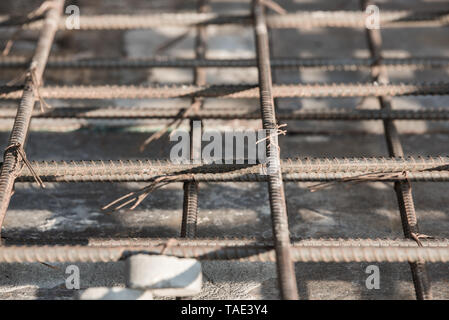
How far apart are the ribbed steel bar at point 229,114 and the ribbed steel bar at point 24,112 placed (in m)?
0.52

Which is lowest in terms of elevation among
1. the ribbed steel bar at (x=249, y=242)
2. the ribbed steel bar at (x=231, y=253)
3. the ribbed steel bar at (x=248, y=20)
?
the ribbed steel bar at (x=231, y=253)

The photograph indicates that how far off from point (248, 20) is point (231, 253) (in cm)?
280

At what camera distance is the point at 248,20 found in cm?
514

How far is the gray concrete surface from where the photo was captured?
13.2 ft

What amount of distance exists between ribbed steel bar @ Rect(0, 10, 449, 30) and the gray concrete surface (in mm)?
964

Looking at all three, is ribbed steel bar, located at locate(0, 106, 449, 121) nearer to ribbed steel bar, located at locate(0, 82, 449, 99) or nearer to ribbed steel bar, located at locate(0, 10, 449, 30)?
ribbed steel bar, located at locate(0, 82, 449, 99)

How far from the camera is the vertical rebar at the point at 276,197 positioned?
9.98ft

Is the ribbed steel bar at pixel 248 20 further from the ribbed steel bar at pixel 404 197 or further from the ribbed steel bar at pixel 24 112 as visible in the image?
the ribbed steel bar at pixel 404 197

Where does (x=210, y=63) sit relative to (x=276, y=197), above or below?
above

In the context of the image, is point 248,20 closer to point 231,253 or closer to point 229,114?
point 229,114

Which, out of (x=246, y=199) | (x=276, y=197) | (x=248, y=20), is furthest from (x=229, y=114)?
(x=276, y=197)

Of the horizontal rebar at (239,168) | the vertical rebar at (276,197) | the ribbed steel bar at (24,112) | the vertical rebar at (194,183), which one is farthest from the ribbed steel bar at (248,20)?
the horizontal rebar at (239,168)

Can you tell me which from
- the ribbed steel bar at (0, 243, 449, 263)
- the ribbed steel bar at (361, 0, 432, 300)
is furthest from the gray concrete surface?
the ribbed steel bar at (0, 243, 449, 263)

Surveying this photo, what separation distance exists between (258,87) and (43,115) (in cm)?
208
